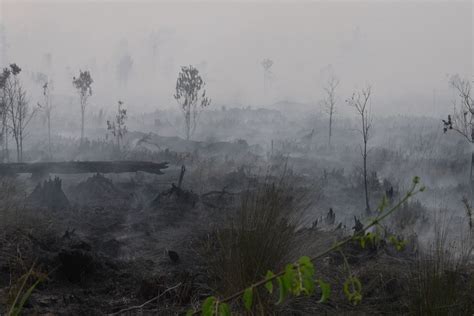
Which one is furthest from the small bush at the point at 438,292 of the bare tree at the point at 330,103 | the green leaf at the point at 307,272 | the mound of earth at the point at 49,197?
the bare tree at the point at 330,103

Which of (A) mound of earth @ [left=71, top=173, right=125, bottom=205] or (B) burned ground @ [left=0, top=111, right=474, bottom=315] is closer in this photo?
(B) burned ground @ [left=0, top=111, right=474, bottom=315]

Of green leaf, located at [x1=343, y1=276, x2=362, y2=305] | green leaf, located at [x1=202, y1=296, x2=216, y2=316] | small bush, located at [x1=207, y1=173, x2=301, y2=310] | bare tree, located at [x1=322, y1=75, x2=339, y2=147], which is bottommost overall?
small bush, located at [x1=207, y1=173, x2=301, y2=310]

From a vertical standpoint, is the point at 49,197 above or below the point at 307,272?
below

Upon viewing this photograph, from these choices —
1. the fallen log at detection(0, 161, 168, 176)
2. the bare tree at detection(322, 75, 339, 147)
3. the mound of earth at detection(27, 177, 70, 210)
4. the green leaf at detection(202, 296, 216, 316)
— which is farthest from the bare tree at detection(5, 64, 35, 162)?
the green leaf at detection(202, 296, 216, 316)

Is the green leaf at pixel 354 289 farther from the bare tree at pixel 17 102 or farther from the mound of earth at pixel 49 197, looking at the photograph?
the bare tree at pixel 17 102

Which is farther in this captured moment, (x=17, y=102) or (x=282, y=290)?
(x=17, y=102)

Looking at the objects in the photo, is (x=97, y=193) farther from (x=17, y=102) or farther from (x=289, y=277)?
(x=17, y=102)

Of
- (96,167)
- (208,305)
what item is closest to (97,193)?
(96,167)

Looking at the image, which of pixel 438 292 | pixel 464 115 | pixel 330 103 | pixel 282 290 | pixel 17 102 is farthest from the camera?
pixel 330 103

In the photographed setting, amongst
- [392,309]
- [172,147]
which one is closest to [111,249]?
[392,309]

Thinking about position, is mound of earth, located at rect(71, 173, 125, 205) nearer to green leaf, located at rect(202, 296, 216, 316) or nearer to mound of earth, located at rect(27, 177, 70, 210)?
mound of earth, located at rect(27, 177, 70, 210)

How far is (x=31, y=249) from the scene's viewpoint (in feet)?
19.1

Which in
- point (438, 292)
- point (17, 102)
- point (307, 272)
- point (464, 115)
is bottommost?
point (438, 292)

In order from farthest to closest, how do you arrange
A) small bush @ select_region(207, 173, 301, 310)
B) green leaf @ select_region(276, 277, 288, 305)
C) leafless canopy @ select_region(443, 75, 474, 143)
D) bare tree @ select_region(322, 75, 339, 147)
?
1. bare tree @ select_region(322, 75, 339, 147)
2. leafless canopy @ select_region(443, 75, 474, 143)
3. small bush @ select_region(207, 173, 301, 310)
4. green leaf @ select_region(276, 277, 288, 305)
